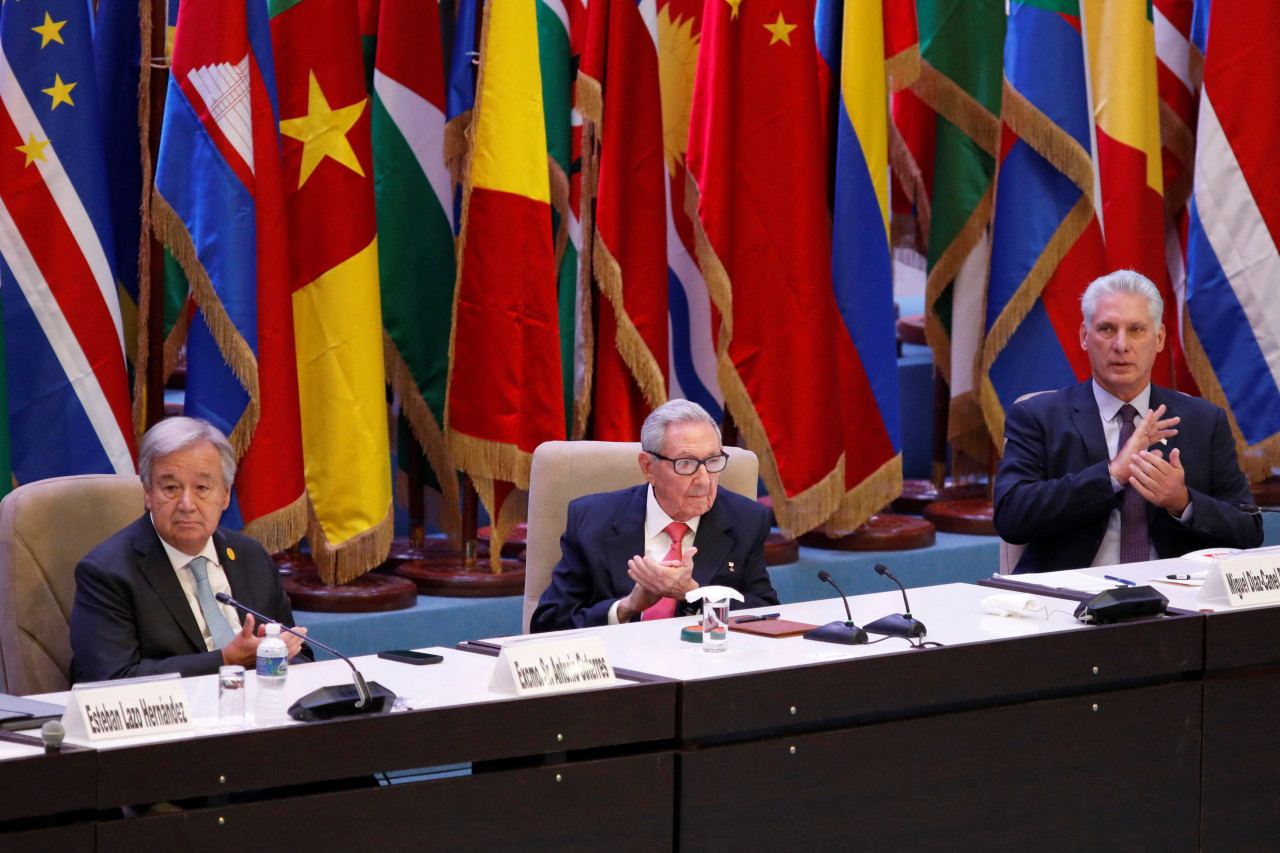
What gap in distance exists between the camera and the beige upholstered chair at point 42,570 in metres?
2.78

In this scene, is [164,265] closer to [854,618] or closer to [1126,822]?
[854,618]

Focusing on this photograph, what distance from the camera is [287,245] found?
13.4 ft

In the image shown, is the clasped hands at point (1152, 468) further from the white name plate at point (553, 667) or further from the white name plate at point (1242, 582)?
the white name plate at point (553, 667)

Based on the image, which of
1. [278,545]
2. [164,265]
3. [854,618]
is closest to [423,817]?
[854,618]

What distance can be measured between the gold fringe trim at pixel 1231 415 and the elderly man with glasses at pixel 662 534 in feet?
9.05

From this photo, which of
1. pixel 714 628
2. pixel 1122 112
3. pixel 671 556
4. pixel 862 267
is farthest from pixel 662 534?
pixel 1122 112

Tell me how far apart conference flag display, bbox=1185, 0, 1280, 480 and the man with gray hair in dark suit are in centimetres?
374

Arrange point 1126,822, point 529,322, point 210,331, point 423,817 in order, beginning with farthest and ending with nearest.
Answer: point 529,322 → point 210,331 → point 1126,822 → point 423,817

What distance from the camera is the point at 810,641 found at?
2576 mm

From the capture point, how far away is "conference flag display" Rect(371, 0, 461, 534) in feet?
14.4

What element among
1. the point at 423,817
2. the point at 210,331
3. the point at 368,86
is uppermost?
the point at 368,86

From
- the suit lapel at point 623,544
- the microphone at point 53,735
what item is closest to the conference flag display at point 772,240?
the suit lapel at point 623,544

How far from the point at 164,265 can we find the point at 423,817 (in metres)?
2.41

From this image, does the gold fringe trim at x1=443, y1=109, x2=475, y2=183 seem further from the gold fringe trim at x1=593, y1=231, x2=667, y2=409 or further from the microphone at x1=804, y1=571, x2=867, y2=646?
the microphone at x1=804, y1=571, x2=867, y2=646
